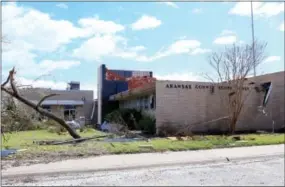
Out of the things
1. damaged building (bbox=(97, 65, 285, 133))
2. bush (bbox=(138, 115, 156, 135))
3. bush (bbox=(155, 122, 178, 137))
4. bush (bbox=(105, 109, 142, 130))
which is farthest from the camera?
bush (bbox=(105, 109, 142, 130))

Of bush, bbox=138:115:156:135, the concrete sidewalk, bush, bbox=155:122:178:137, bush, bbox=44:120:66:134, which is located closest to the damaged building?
bush, bbox=155:122:178:137

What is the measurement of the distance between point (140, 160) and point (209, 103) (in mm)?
12835

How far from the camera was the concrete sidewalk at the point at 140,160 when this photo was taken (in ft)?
31.5

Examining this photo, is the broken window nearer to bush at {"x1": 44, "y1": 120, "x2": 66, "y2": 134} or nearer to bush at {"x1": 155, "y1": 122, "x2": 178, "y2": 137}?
bush at {"x1": 155, "y1": 122, "x2": 178, "y2": 137}

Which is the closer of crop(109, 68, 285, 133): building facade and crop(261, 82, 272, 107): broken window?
crop(109, 68, 285, 133): building facade

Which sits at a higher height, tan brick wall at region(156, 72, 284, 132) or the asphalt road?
tan brick wall at region(156, 72, 284, 132)

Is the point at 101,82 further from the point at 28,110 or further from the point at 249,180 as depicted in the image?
the point at 249,180

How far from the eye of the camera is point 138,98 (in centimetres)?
2950

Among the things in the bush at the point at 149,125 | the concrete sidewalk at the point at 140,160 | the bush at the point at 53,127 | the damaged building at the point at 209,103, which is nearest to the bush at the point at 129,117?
the damaged building at the point at 209,103

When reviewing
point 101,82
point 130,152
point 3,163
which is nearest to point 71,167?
point 3,163

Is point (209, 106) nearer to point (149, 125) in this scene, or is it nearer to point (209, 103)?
point (209, 103)

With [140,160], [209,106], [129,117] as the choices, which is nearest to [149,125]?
[209,106]

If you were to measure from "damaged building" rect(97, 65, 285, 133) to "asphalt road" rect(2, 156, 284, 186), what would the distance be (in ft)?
37.2

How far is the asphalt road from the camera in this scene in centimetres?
830
